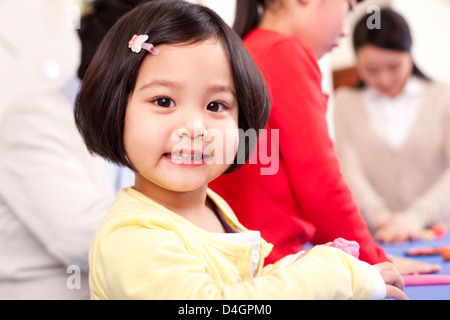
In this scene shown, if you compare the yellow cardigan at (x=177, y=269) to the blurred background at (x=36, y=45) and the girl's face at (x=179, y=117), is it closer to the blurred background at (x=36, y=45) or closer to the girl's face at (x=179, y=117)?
the girl's face at (x=179, y=117)

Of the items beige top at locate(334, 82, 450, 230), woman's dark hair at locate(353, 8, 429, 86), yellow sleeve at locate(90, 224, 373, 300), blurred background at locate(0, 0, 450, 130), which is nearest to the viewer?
yellow sleeve at locate(90, 224, 373, 300)

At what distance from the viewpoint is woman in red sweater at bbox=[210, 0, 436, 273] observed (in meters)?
0.70

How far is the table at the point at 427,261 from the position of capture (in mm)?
604

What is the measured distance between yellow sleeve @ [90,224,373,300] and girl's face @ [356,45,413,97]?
125cm

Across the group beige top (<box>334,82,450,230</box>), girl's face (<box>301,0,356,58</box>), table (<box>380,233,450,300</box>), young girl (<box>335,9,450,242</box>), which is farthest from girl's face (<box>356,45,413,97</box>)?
girl's face (<box>301,0,356,58</box>)

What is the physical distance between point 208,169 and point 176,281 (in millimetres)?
149

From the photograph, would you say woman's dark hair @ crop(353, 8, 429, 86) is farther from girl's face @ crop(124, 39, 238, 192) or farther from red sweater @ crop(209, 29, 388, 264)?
girl's face @ crop(124, 39, 238, 192)

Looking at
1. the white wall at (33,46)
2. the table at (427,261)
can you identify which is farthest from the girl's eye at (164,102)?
the white wall at (33,46)

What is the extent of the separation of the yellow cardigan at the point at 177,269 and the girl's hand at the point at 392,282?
0.04 metres

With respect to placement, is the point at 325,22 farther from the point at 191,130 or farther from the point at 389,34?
the point at 389,34

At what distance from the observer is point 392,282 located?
1.76ft

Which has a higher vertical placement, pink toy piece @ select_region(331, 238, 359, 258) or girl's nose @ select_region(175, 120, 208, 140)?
girl's nose @ select_region(175, 120, 208, 140)

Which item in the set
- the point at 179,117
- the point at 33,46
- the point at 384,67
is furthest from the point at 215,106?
the point at 384,67

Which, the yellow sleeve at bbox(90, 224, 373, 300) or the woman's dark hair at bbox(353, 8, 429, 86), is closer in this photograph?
the yellow sleeve at bbox(90, 224, 373, 300)
